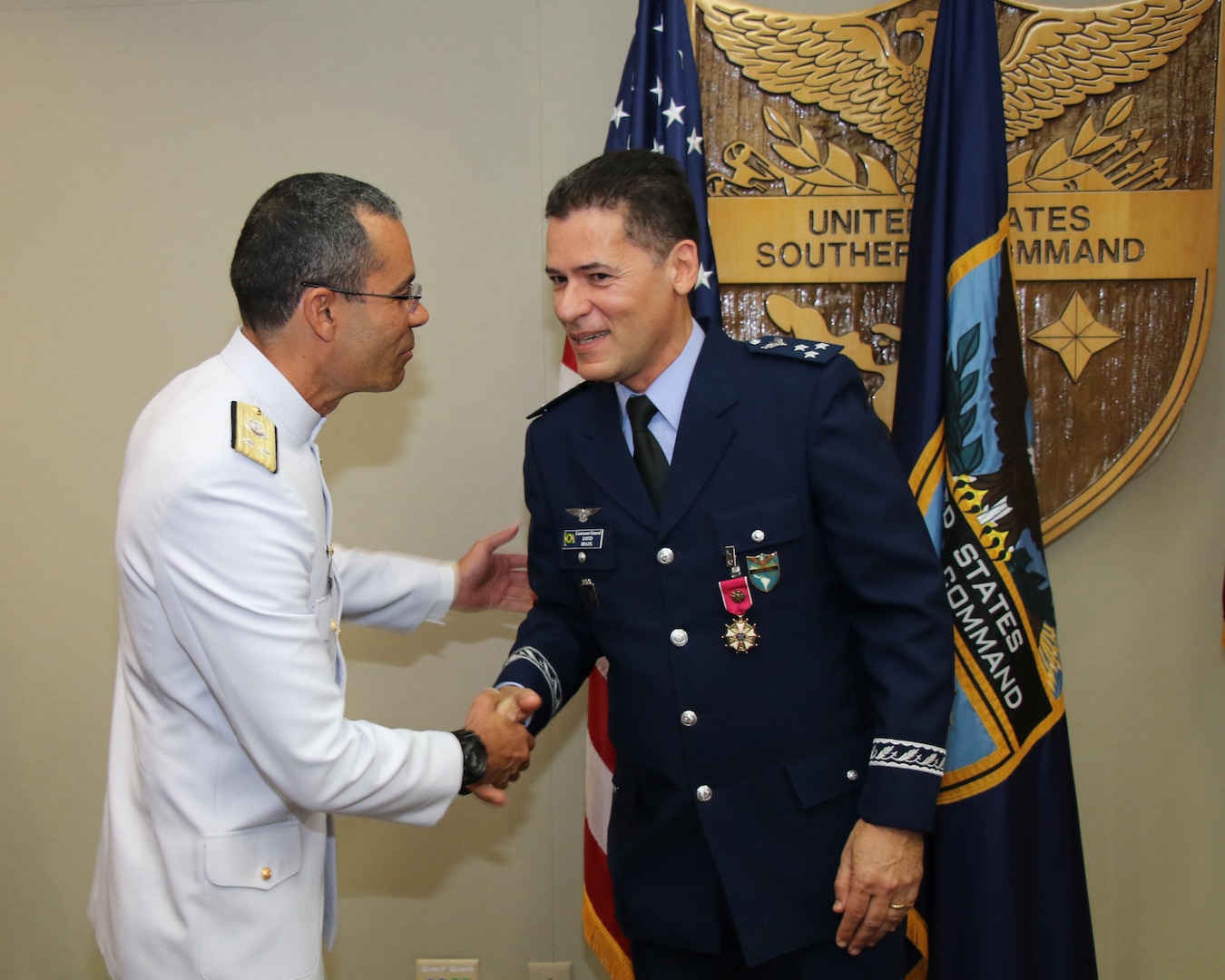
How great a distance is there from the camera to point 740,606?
5.24ft

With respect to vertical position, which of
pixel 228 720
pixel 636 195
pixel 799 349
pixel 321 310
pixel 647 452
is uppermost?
pixel 636 195

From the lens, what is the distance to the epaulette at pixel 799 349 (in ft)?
5.36

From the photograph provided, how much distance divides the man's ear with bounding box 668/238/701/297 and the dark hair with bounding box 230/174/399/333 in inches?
19.2

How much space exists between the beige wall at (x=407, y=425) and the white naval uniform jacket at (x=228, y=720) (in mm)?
914

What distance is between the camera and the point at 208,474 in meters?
1.44

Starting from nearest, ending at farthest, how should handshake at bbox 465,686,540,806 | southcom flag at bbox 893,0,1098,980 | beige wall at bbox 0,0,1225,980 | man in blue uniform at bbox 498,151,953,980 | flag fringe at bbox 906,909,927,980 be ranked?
1. man in blue uniform at bbox 498,151,953,980
2. handshake at bbox 465,686,540,806
3. southcom flag at bbox 893,0,1098,980
4. flag fringe at bbox 906,909,927,980
5. beige wall at bbox 0,0,1225,980

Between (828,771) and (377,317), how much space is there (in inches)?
40.2

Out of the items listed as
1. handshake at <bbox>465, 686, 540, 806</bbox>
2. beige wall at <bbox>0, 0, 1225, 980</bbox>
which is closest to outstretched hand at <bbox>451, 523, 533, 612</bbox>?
beige wall at <bbox>0, 0, 1225, 980</bbox>

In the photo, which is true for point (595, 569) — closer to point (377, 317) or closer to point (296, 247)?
point (377, 317)

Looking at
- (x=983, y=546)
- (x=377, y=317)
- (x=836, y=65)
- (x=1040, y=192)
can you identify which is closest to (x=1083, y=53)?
(x=1040, y=192)

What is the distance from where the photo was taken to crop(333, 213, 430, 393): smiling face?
165cm

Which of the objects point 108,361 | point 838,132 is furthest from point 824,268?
point 108,361

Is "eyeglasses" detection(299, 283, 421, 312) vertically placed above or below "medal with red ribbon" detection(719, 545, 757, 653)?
above

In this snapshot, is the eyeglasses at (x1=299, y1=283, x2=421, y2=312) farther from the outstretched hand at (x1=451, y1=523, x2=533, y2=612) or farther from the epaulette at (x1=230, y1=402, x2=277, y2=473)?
the outstretched hand at (x1=451, y1=523, x2=533, y2=612)
